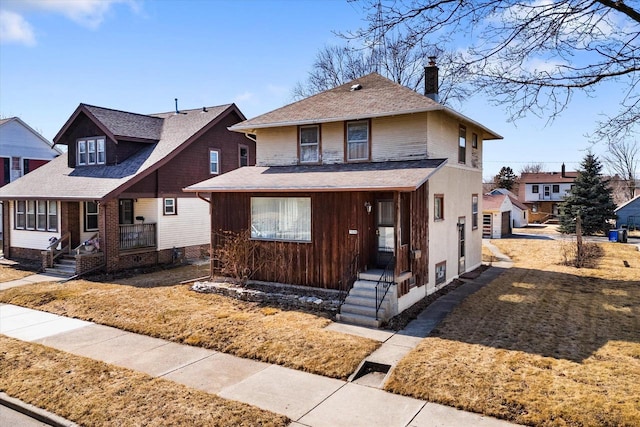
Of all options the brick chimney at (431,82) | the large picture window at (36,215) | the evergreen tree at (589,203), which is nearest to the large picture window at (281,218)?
the brick chimney at (431,82)

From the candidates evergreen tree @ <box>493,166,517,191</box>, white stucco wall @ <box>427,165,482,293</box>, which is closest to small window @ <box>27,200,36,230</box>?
white stucco wall @ <box>427,165,482,293</box>

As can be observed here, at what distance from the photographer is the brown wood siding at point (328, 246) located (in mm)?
12023

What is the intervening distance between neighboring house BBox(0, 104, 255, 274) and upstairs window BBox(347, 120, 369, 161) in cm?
913

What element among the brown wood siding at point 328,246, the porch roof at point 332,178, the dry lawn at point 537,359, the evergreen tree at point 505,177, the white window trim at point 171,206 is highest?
the evergreen tree at point 505,177

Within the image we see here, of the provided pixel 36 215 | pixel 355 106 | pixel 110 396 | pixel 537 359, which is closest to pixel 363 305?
pixel 537 359

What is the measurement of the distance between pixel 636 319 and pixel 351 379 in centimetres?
777

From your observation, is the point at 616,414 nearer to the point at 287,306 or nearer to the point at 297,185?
the point at 287,306

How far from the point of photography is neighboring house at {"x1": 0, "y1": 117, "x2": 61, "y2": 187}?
31.5 m

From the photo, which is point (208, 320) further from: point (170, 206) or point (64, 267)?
point (170, 206)

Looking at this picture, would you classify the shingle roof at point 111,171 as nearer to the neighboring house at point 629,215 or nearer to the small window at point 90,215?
the small window at point 90,215

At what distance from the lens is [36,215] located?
2009 centimetres

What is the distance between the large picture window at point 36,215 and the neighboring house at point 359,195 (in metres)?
9.45

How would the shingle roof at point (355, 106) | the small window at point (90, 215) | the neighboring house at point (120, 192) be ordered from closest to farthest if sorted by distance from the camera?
the shingle roof at point (355, 106) < the neighboring house at point (120, 192) < the small window at point (90, 215)

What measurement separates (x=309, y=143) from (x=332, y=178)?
2.87 meters
